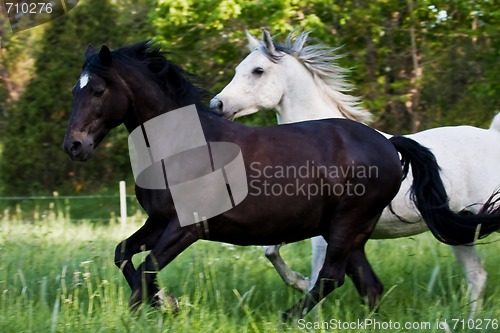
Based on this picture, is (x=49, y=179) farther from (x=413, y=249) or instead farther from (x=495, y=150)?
(x=495, y=150)

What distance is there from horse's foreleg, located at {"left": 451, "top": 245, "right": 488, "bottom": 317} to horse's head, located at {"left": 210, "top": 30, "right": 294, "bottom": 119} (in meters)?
1.84

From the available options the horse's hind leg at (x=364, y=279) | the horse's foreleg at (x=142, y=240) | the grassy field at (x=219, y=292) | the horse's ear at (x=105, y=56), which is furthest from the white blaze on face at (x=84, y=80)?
the horse's hind leg at (x=364, y=279)

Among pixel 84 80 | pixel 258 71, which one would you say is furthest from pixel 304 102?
pixel 84 80

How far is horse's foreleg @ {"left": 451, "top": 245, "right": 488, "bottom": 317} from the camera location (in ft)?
17.2

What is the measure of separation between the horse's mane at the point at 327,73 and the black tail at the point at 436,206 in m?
0.83

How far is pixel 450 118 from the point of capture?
14.0 m

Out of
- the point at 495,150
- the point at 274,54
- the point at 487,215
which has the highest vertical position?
the point at 274,54

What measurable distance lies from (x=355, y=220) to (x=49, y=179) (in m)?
14.2

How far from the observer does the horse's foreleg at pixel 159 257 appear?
405cm

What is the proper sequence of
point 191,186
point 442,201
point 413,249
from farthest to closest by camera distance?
point 413,249, point 442,201, point 191,186

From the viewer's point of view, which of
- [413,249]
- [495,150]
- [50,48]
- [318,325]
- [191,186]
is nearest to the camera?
[318,325]

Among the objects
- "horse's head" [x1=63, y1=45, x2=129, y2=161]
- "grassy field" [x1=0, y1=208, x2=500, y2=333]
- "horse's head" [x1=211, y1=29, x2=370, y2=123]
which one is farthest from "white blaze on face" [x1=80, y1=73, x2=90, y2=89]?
"horse's head" [x1=211, y1=29, x2=370, y2=123]

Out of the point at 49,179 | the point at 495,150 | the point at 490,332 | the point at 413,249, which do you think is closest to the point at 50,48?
the point at 49,179

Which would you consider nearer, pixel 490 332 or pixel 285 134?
pixel 490 332
